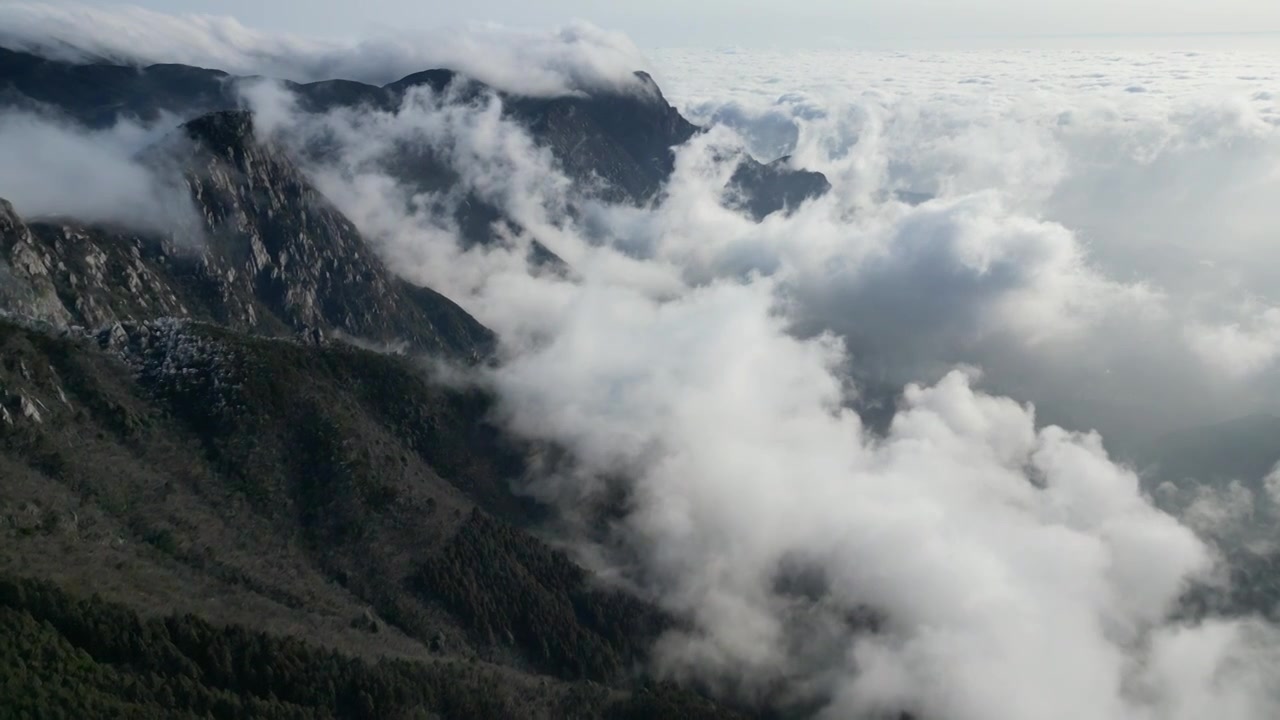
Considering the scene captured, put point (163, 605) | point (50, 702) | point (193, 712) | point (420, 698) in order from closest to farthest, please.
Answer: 1. point (50, 702)
2. point (193, 712)
3. point (163, 605)
4. point (420, 698)

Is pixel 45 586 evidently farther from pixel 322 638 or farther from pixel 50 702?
pixel 322 638

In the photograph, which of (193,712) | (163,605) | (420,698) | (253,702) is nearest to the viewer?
(193,712)

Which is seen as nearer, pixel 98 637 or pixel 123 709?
pixel 123 709

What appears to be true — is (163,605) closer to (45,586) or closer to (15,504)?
(45,586)

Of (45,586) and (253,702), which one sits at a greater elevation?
(45,586)

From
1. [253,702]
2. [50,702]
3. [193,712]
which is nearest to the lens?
[50,702]

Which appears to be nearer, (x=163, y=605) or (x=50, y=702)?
(x=50, y=702)

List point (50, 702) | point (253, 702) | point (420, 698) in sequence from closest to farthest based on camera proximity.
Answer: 1. point (50, 702)
2. point (253, 702)
3. point (420, 698)

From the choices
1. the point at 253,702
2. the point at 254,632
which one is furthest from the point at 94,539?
the point at 253,702

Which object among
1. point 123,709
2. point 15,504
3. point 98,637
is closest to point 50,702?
point 123,709
